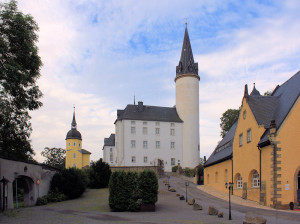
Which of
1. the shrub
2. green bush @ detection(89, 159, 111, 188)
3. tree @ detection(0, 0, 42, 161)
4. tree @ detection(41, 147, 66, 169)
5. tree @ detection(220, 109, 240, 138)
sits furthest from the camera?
tree @ detection(41, 147, 66, 169)

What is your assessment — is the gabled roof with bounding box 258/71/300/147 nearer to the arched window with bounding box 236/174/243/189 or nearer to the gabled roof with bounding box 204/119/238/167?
the arched window with bounding box 236/174/243/189

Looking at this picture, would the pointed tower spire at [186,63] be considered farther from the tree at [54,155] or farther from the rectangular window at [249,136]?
the tree at [54,155]

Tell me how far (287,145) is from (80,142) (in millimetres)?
80240

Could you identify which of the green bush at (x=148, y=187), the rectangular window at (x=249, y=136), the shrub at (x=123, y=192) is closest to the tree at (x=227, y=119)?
the rectangular window at (x=249, y=136)

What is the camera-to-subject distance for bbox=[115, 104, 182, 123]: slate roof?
66.8 m

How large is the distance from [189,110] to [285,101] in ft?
138

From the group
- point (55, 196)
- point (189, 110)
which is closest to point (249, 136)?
point (55, 196)

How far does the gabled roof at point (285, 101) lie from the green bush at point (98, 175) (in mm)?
21224

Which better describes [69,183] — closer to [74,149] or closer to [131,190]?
[131,190]

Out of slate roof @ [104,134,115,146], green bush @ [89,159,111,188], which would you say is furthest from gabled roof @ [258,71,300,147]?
slate roof @ [104,134,115,146]

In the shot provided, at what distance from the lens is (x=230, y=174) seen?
3247cm

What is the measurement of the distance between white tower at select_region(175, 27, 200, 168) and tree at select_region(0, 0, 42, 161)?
Result: 4841 cm

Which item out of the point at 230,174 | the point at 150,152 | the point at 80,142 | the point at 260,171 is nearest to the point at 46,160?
the point at 80,142

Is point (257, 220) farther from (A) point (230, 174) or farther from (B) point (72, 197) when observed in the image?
(B) point (72, 197)
